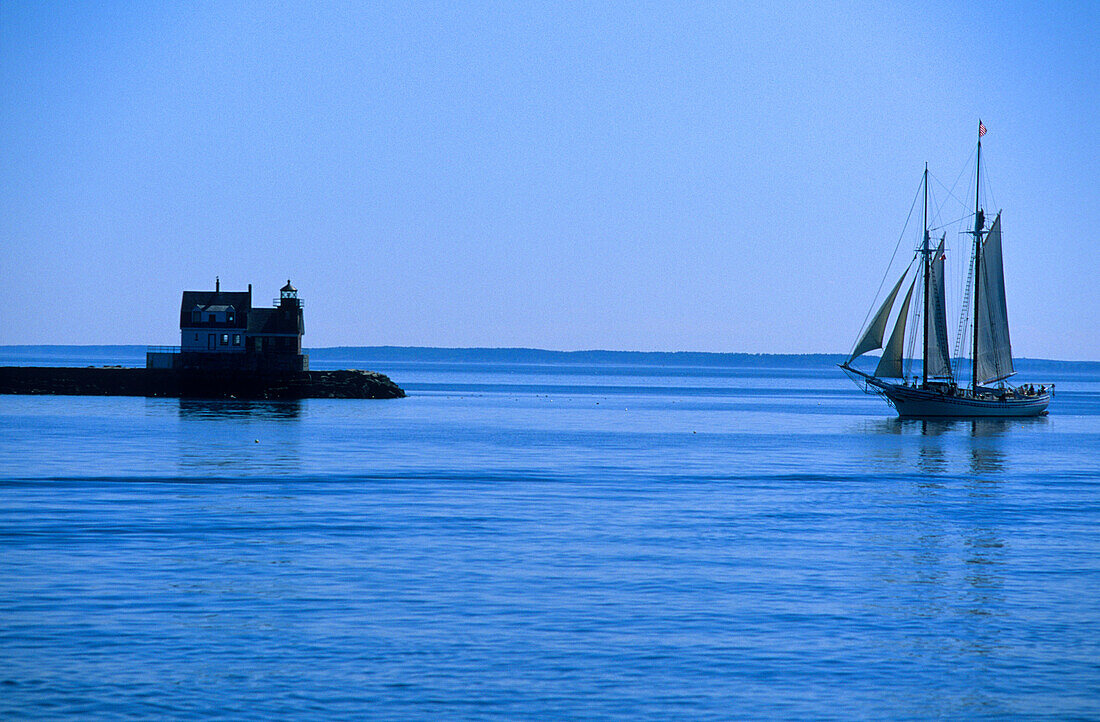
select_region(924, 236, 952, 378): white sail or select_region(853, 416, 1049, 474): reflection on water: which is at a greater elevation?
select_region(924, 236, 952, 378): white sail

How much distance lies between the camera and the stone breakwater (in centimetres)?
11200

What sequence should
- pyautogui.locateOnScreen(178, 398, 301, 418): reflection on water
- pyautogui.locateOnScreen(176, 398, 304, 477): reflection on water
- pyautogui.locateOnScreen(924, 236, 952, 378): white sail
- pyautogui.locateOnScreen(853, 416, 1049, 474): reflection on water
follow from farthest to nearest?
1. pyautogui.locateOnScreen(924, 236, 952, 378): white sail
2. pyautogui.locateOnScreen(178, 398, 301, 418): reflection on water
3. pyautogui.locateOnScreen(853, 416, 1049, 474): reflection on water
4. pyautogui.locateOnScreen(176, 398, 304, 477): reflection on water

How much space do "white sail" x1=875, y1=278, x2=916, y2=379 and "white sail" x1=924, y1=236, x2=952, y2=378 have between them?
399 cm

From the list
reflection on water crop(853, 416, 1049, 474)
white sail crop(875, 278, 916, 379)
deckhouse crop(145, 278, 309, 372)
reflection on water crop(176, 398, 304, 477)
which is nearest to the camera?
reflection on water crop(176, 398, 304, 477)

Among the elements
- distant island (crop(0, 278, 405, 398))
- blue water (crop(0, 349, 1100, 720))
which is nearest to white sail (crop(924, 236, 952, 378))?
blue water (crop(0, 349, 1100, 720))

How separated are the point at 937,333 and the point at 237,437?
59.5m

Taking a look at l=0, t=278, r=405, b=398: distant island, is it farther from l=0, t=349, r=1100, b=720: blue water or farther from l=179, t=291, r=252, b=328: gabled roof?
l=0, t=349, r=1100, b=720: blue water

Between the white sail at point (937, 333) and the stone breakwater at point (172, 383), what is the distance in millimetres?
58479

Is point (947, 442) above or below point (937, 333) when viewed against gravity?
below

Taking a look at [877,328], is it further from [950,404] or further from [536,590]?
[536,590]

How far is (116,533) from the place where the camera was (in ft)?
98.0

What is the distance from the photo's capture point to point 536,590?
23516 millimetres

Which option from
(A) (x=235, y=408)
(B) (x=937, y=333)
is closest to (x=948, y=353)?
(B) (x=937, y=333)

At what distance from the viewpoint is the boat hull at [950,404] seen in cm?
9800
